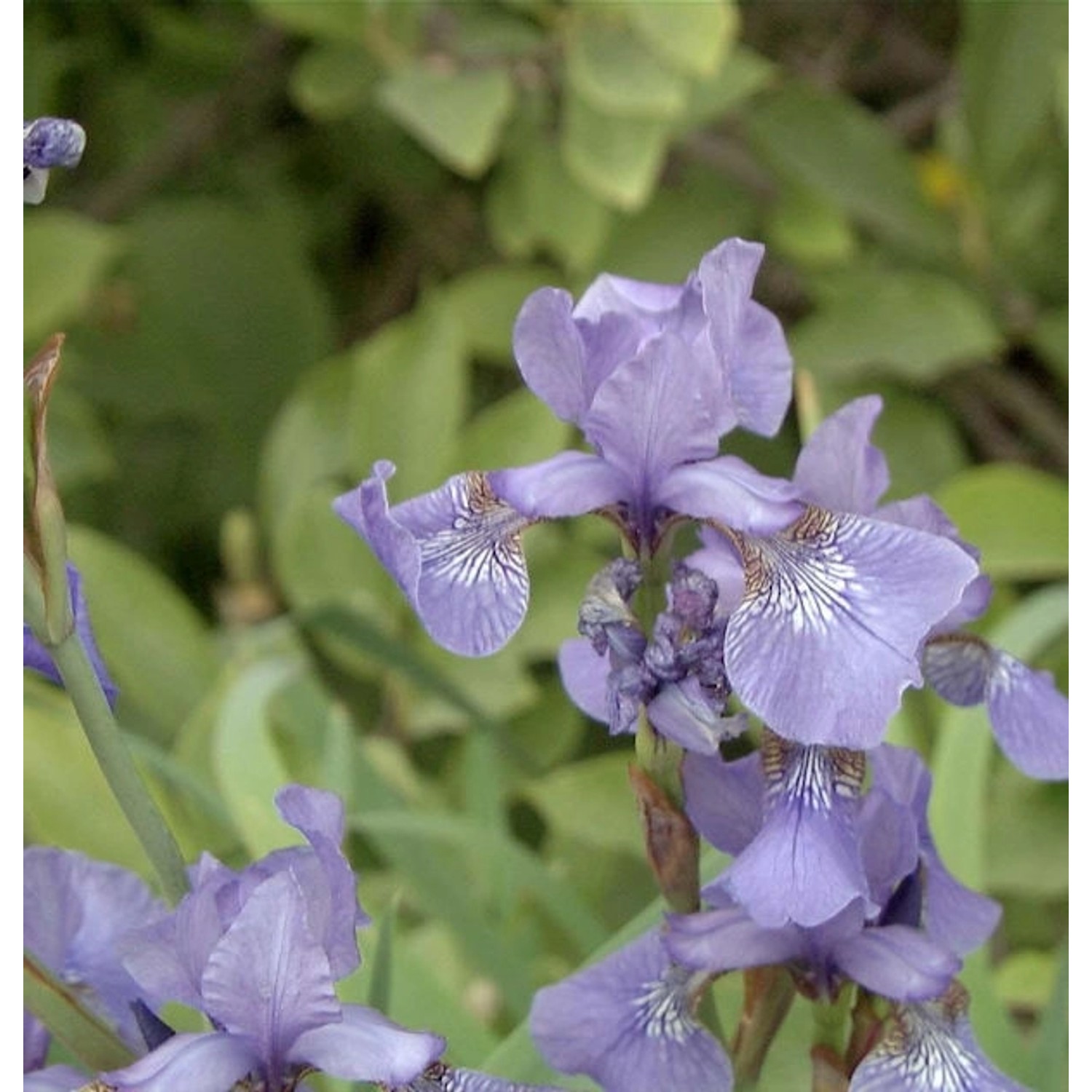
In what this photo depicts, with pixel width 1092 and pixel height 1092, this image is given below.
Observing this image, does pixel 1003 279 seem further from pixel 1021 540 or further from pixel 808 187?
pixel 1021 540

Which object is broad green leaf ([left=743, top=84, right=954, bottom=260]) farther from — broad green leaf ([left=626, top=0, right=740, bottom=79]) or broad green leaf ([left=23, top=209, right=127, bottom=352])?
broad green leaf ([left=23, top=209, right=127, bottom=352])

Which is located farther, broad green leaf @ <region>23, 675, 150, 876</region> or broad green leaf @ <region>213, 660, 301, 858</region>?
broad green leaf @ <region>23, 675, 150, 876</region>

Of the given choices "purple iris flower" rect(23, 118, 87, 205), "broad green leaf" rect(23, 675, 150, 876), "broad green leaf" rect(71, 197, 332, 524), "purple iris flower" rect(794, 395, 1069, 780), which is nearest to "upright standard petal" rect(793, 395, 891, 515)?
"purple iris flower" rect(794, 395, 1069, 780)

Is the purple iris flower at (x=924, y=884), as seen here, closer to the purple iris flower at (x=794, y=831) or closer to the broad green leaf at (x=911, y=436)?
the purple iris flower at (x=794, y=831)

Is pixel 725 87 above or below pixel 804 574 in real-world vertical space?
below

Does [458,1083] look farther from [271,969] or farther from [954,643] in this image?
[954,643]

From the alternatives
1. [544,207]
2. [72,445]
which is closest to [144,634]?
[72,445]
